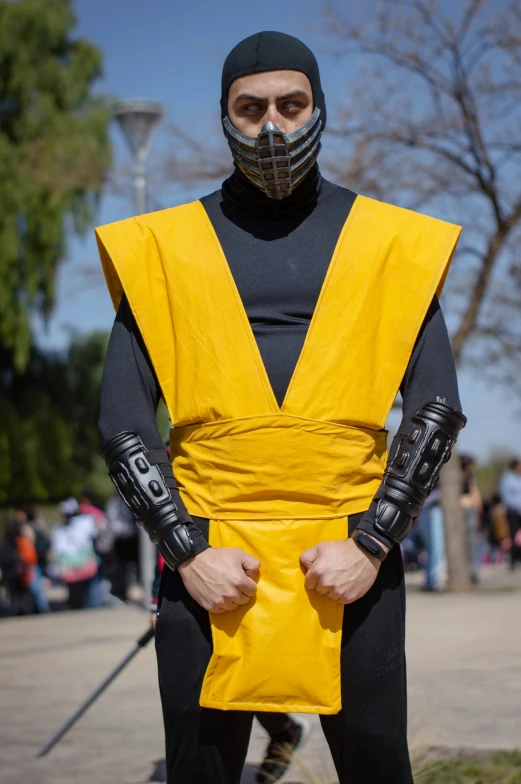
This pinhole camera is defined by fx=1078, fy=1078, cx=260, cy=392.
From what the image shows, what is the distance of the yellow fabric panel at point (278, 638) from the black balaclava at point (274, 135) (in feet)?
2.53

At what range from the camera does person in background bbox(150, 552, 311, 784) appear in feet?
13.1

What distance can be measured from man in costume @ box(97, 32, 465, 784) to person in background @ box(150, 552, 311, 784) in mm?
1540

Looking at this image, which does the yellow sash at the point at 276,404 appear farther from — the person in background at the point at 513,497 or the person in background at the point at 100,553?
the person in background at the point at 513,497

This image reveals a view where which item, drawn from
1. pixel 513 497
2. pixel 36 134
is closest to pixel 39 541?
pixel 513 497

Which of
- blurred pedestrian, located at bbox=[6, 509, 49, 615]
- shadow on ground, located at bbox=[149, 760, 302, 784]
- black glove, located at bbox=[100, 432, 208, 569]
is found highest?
black glove, located at bbox=[100, 432, 208, 569]

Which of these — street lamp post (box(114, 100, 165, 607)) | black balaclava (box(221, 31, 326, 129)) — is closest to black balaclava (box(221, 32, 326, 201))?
black balaclava (box(221, 31, 326, 129))

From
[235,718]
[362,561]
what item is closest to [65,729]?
[235,718]

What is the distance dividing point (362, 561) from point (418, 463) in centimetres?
25

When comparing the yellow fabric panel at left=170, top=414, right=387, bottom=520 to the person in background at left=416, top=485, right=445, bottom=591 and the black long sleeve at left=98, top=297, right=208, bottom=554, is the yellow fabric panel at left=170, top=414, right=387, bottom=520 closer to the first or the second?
the black long sleeve at left=98, top=297, right=208, bottom=554

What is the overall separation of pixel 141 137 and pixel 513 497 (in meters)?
7.53

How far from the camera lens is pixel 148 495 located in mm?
2328

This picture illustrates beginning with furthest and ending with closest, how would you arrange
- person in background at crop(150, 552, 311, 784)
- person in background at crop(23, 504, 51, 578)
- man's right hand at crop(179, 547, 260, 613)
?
person in background at crop(23, 504, 51, 578) < person in background at crop(150, 552, 311, 784) < man's right hand at crop(179, 547, 260, 613)

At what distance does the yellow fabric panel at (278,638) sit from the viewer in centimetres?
226

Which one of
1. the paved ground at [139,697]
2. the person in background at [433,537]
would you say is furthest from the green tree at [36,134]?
the paved ground at [139,697]
